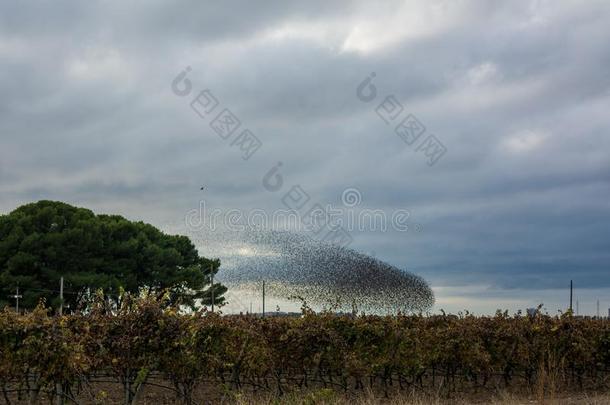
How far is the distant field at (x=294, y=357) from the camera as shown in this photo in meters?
10.6

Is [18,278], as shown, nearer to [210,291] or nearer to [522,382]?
[210,291]

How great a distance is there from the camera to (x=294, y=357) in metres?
13.6

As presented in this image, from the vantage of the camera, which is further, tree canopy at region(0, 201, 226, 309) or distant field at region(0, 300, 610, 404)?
tree canopy at region(0, 201, 226, 309)

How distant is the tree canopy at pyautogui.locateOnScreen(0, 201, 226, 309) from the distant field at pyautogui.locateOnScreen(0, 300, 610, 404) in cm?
2049

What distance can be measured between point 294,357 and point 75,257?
25.7 meters

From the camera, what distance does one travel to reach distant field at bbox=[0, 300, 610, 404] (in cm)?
1059

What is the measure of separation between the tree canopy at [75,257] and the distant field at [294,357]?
20.5 meters

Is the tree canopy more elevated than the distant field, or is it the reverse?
the tree canopy

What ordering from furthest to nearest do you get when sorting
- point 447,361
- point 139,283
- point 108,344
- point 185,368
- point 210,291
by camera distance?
1. point 210,291
2. point 139,283
3. point 447,361
4. point 185,368
5. point 108,344

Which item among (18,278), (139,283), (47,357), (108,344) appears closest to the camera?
(47,357)

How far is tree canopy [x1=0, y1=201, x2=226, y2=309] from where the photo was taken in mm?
35531

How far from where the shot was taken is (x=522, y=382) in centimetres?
1647

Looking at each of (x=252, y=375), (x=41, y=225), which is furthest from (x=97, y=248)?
(x=252, y=375)

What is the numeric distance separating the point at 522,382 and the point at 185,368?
866 centimetres
